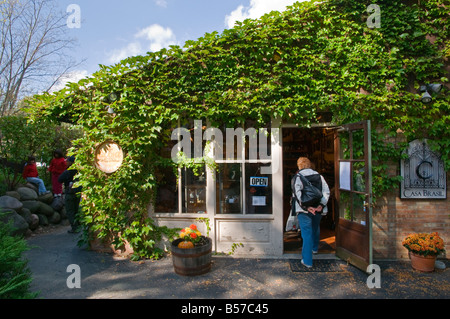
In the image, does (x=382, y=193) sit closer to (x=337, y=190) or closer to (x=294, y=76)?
(x=337, y=190)

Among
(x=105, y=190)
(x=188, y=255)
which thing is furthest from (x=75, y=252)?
(x=188, y=255)

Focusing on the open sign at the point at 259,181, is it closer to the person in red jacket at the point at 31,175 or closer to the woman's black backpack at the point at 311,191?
the woman's black backpack at the point at 311,191

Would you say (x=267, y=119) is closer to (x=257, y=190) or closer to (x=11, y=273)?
(x=257, y=190)

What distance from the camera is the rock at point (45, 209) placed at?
7902 millimetres

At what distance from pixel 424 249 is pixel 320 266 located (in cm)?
162

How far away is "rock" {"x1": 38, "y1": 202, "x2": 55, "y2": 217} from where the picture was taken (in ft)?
25.9

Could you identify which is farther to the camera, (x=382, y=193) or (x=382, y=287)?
(x=382, y=193)

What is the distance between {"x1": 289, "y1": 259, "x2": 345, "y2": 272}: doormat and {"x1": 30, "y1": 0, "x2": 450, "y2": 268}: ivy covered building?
25 centimetres

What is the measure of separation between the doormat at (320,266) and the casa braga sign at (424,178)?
5.66 feet

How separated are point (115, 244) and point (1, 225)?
2974mm

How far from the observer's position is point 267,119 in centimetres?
520

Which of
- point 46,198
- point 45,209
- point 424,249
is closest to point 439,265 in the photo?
point 424,249

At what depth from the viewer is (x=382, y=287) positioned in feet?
13.2

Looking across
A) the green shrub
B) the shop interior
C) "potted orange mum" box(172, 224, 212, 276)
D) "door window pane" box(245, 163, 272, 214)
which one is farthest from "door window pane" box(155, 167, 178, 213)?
the green shrub
